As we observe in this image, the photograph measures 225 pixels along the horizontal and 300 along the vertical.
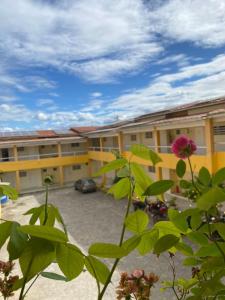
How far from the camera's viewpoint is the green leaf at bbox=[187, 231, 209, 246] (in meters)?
0.97

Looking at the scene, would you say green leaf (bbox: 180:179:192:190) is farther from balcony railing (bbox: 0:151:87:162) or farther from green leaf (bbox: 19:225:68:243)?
balcony railing (bbox: 0:151:87:162)

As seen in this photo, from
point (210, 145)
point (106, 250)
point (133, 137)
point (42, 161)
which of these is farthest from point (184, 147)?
point (42, 161)

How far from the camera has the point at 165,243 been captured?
3.05 feet

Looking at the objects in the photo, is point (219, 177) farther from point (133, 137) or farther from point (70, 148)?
point (70, 148)

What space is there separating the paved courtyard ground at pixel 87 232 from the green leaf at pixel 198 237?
37 centimetres

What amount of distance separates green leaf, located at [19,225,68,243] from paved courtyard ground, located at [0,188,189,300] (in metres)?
0.28

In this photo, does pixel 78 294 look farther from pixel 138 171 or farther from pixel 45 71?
pixel 45 71

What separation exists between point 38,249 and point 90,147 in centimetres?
3128

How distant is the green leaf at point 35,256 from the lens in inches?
30.9

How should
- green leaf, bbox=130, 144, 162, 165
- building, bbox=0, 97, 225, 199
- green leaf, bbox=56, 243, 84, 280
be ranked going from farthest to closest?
building, bbox=0, 97, 225, 199 < green leaf, bbox=130, 144, 162, 165 < green leaf, bbox=56, 243, 84, 280

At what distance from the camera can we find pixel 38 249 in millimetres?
781

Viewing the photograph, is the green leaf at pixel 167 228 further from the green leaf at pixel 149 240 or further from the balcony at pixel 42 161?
the balcony at pixel 42 161

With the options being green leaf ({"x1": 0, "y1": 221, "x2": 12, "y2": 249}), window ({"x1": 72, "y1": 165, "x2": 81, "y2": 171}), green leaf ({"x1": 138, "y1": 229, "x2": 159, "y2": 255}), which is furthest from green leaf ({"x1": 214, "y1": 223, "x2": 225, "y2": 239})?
window ({"x1": 72, "y1": 165, "x2": 81, "y2": 171})

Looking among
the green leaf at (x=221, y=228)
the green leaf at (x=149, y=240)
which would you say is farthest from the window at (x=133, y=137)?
the green leaf at (x=221, y=228)
